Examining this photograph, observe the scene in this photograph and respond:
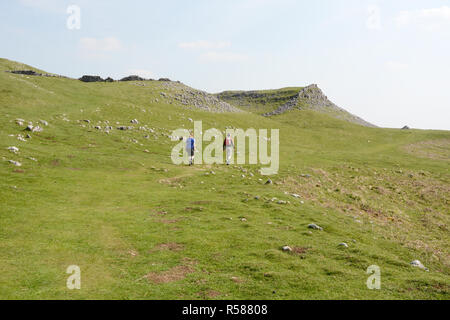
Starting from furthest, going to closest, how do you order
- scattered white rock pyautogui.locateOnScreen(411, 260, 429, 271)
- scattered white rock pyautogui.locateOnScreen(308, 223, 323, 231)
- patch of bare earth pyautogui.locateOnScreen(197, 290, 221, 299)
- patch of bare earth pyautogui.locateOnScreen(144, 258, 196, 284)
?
scattered white rock pyautogui.locateOnScreen(308, 223, 323, 231)
scattered white rock pyautogui.locateOnScreen(411, 260, 429, 271)
patch of bare earth pyautogui.locateOnScreen(144, 258, 196, 284)
patch of bare earth pyautogui.locateOnScreen(197, 290, 221, 299)

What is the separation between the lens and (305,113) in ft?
394

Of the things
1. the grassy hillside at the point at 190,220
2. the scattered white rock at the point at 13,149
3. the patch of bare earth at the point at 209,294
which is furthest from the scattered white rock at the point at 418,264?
the scattered white rock at the point at 13,149

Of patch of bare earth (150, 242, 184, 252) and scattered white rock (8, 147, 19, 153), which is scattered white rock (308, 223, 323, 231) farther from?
scattered white rock (8, 147, 19, 153)

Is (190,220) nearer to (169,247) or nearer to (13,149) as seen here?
(169,247)

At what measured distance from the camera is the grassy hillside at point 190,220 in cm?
1302

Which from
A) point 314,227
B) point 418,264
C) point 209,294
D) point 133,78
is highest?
point 133,78

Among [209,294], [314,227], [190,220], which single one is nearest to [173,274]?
[209,294]

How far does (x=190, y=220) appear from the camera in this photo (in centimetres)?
2095

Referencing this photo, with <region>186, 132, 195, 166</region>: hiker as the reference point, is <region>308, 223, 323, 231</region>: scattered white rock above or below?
below

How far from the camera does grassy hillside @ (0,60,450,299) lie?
42.7 feet

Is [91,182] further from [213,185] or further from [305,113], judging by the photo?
[305,113]

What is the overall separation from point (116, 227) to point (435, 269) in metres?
18.2

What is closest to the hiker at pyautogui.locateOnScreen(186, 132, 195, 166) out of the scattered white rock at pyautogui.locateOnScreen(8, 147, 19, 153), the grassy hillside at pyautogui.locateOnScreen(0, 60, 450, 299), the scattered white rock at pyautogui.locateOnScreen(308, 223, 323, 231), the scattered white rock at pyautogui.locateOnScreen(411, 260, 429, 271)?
the grassy hillside at pyautogui.locateOnScreen(0, 60, 450, 299)

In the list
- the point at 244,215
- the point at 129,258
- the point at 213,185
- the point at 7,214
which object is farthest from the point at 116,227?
the point at 213,185
